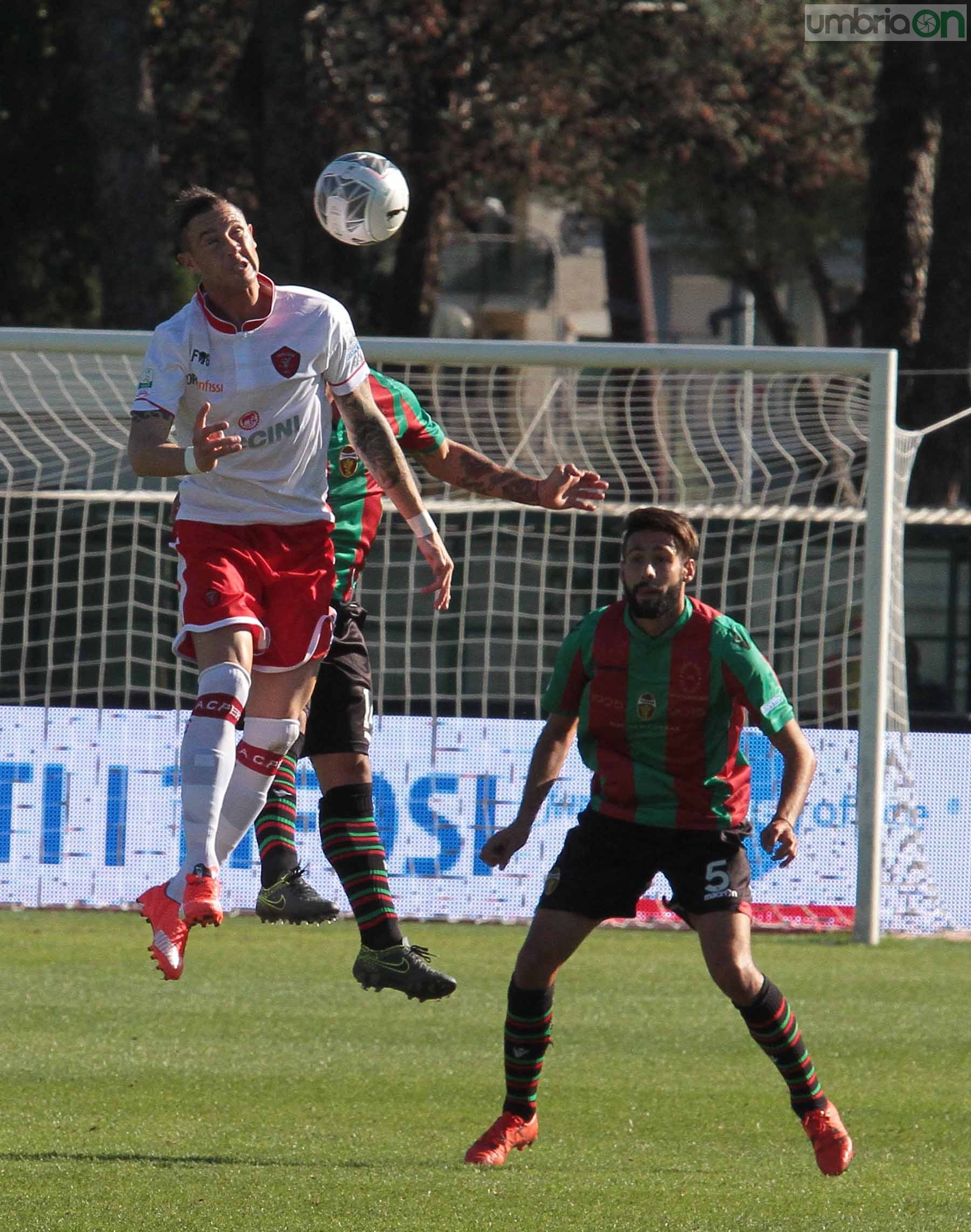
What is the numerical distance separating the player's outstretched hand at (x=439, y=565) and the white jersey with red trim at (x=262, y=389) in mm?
327

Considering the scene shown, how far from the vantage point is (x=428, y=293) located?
73.7ft

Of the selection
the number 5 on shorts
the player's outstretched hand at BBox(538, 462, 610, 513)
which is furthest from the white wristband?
the number 5 on shorts

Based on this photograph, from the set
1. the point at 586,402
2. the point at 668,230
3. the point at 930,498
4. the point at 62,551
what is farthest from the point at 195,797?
the point at 668,230

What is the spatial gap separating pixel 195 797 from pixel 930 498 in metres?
13.5

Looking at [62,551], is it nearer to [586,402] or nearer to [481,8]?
[586,402]

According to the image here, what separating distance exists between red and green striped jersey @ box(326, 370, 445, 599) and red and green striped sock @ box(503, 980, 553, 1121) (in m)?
1.53

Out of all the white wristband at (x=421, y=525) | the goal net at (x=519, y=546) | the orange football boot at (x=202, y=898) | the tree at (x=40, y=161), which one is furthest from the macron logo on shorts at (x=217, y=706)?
the tree at (x=40, y=161)

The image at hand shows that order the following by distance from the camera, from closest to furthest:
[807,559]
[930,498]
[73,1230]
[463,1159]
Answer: [73,1230], [463,1159], [807,559], [930,498]

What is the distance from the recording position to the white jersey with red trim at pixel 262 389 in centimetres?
544

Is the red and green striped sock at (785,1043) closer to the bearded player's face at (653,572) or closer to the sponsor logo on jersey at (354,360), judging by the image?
the bearded player's face at (653,572)

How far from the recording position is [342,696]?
20.7 feet

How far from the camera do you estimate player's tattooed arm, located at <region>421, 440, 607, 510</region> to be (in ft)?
19.5

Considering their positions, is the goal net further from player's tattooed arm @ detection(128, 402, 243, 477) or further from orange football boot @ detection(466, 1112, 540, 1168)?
player's tattooed arm @ detection(128, 402, 243, 477)

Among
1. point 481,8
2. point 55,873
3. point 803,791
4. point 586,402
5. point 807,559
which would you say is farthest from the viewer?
point 481,8
